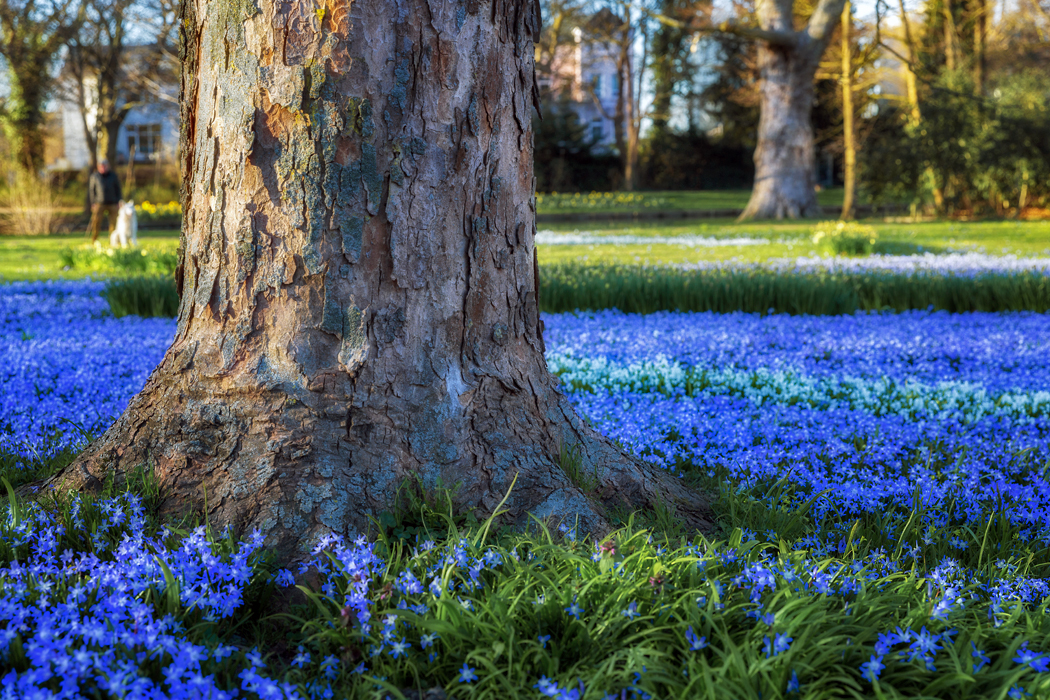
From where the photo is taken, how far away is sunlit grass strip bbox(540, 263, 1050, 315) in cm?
726

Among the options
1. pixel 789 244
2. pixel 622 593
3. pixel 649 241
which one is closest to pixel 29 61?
pixel 649 241

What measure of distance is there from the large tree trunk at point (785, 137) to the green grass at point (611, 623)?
773 inches

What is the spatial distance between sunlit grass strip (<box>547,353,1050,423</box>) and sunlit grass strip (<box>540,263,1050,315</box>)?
283cm

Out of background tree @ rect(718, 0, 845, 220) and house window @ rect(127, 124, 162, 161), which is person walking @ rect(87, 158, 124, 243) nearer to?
background tree @ rect(718, 0, 845, 220)

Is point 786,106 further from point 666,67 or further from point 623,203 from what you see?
point 666,67

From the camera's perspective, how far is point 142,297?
23.9 feet

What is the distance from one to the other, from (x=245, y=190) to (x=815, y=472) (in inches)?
80.8

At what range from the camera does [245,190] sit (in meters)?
1.98

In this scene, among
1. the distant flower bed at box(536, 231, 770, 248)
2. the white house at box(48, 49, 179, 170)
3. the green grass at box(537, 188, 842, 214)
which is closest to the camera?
the distant flower bed at box(536, 231, 770, 248)

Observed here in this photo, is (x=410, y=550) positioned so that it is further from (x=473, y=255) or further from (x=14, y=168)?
(x=14, y=168)

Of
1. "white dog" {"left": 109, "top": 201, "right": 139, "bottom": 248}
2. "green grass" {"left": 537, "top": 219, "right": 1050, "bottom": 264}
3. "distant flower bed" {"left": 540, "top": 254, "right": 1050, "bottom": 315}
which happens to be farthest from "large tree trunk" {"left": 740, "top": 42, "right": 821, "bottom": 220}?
"white dog" {"left": 109, "top": 201, "right": 139, "bottom": 248}

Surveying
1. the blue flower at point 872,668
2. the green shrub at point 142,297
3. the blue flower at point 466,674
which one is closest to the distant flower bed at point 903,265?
the green shrub at point 142,297

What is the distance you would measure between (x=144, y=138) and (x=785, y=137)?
34719mm

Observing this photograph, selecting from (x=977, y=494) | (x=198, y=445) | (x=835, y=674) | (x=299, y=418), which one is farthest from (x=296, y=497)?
(x=977, y=494)
